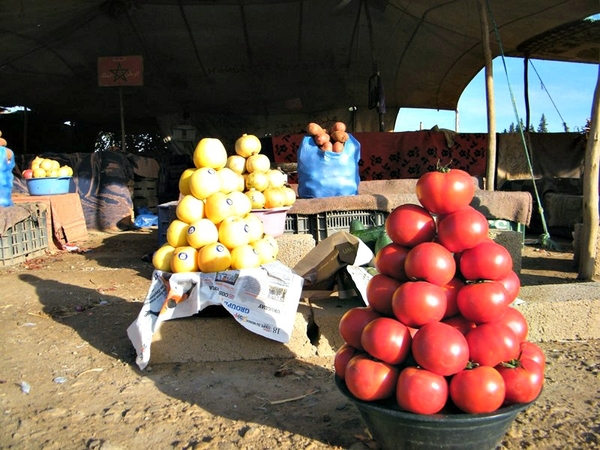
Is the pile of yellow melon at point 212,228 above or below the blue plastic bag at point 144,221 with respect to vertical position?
above

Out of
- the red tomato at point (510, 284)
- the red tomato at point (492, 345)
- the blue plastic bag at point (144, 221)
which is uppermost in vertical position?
the red tomato at point (510, 284)

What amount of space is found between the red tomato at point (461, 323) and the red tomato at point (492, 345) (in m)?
0.06

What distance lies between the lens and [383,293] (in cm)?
198

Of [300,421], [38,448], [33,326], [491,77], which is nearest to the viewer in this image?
[38,448]

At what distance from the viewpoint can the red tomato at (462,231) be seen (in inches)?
74.9

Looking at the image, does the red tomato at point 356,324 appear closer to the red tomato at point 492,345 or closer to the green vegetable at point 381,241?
the red tomato at point 492,345

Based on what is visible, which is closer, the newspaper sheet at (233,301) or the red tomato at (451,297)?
the red tomato at (451,297)

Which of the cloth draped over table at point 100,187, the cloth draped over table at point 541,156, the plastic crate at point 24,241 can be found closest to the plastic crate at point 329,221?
the plastic crate at point 24,241

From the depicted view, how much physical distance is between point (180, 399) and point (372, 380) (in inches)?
49.1

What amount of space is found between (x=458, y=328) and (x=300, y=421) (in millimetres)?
917

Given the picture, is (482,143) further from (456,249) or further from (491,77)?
(456,249)

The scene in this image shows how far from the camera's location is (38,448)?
2123 millimetres

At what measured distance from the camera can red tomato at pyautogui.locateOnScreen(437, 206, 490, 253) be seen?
1901mm

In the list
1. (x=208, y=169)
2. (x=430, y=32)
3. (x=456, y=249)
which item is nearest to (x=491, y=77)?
(x=430, y=32)
